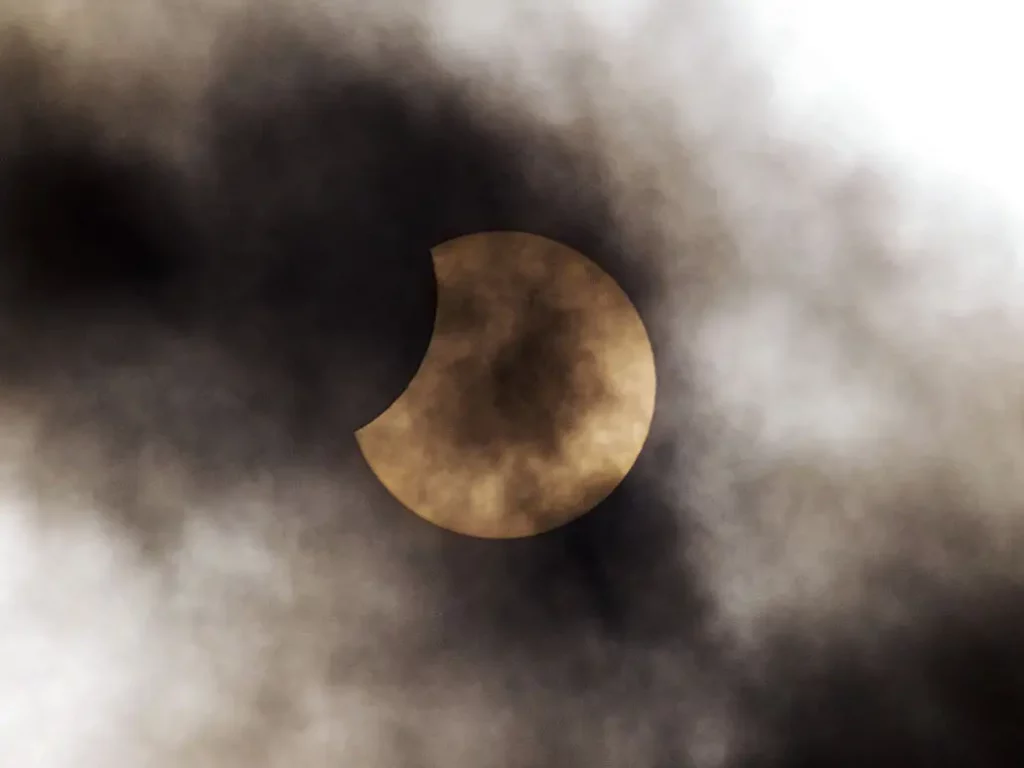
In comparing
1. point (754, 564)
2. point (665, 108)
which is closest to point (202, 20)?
point (665, 108)

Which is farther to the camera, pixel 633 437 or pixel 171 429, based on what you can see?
pixel 633 437

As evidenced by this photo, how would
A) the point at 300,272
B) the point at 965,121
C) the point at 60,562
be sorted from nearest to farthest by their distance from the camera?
1. the point at 60,562
2. the point at 300,272
3. the point at 965,121

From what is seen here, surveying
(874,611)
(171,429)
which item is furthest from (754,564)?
(171,429)

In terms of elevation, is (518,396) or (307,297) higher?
(307,297)

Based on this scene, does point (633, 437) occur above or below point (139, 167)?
below

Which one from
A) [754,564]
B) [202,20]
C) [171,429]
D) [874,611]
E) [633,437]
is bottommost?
[874,611]

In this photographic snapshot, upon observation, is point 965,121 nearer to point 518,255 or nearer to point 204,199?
point 518,255

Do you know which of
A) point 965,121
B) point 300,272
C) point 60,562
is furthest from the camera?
point 965,121
